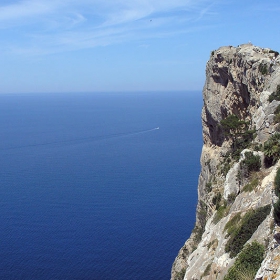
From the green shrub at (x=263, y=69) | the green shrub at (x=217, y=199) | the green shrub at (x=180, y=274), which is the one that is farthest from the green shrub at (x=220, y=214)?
the green shrub at (x=263, y=69)

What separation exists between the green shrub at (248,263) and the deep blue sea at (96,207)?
3610cm

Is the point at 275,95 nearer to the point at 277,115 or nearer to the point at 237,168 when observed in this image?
the point at 277,115

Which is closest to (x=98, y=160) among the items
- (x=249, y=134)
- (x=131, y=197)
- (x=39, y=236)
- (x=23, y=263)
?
(x=131, y=197)

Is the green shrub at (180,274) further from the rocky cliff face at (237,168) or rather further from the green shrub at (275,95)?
the green shrub at (275,95)

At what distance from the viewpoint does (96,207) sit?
66.8 m

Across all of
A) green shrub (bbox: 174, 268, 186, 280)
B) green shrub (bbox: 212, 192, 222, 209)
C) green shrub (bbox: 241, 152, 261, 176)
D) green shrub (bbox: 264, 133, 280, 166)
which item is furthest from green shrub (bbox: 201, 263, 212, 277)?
green shrub (bbox: 174, 268, 186, 280)

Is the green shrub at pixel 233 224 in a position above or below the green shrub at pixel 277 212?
below

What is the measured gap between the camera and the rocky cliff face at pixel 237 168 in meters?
14.4

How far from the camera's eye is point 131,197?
71250mm

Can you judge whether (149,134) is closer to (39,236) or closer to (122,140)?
(122,140)

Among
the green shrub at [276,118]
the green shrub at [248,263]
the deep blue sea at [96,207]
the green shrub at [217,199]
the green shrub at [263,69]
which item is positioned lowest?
the deep blue sea at [96,207]

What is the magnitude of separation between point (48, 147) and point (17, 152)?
9866 millimetres

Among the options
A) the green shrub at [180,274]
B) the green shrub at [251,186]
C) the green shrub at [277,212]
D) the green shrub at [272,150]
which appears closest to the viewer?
the green shrub at [277,212]

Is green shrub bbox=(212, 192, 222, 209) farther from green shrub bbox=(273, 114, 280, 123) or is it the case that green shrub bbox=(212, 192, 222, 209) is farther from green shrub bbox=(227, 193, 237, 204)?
green shrub bbox=(273, 114, 280, 123)
